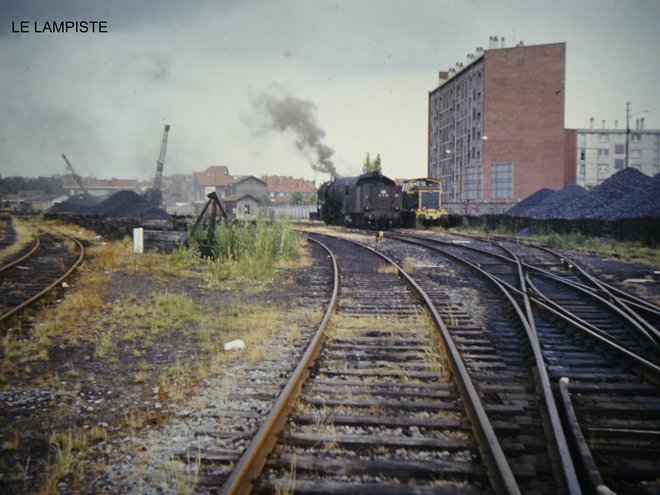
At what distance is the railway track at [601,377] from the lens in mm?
2795

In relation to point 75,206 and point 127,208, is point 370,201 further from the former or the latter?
point 75,206

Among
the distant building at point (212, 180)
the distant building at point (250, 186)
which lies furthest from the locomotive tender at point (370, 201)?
the distant building at point (212, 180)

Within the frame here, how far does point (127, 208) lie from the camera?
34438 mm

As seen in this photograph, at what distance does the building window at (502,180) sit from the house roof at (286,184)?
53.4 metres

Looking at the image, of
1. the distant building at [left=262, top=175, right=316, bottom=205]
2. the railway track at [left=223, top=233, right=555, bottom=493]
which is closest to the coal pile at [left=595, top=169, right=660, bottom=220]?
the railway track at [left=223, top=233, right=555, bottom=493]

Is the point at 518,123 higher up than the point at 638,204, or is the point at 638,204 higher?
the point at 518,123

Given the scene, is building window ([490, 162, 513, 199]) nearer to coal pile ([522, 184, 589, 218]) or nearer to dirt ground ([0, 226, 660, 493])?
coal pile ([522, 184, 589, 218])

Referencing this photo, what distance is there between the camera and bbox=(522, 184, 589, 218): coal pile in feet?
79.8

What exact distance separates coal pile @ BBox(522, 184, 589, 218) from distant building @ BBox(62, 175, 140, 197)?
341 feet

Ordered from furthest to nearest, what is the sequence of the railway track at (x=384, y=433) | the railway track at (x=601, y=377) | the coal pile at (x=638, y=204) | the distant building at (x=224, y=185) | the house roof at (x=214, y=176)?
the house roof at (x=214, y=176), the distant building at (x=224, y=185), the coal pile at (x=638, y=204), the railway track at (x=601, y=377), the railway track at (x=384, y=433)

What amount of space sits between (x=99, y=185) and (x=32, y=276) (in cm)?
11790

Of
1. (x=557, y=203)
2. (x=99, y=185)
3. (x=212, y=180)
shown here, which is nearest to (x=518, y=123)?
(x=557, y=203)

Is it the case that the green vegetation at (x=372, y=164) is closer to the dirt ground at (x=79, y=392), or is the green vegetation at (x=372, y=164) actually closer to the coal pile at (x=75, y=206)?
the coal pile at (x=75, y=206)

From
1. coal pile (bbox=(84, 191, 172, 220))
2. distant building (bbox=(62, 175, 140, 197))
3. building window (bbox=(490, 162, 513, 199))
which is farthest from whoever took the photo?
distant building (bbox=(62, 175, 140, 197))
